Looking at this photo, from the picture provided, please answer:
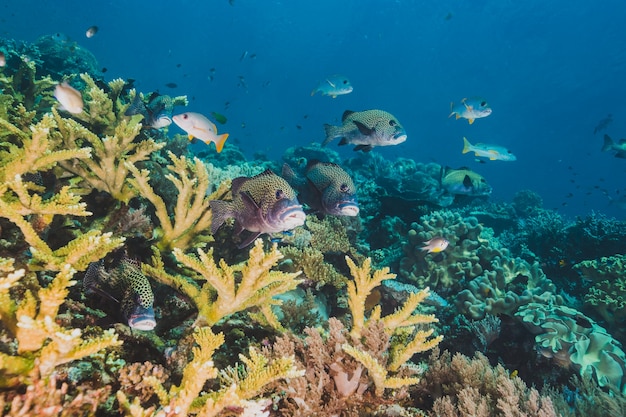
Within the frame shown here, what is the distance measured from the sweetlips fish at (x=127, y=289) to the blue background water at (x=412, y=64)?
189ft

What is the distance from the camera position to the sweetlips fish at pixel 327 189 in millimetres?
2898

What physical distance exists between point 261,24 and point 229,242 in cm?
11511

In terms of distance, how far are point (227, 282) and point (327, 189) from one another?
1.29 metres

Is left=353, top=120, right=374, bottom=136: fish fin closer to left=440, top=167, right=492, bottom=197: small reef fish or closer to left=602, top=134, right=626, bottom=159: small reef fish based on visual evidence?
left=440, top=167, right=492, bottom=197: small reef fish

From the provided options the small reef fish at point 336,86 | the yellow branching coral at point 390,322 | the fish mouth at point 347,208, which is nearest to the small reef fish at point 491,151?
the small reef fish at point 336,86

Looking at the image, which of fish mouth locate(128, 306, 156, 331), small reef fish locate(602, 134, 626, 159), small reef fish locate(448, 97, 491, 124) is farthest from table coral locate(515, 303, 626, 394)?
small reef fish locate(602, 134, 626, 159)

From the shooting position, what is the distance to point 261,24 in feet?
334

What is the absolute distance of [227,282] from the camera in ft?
6.89

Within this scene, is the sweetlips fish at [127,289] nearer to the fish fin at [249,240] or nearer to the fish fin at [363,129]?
the fish fin at [249,240]

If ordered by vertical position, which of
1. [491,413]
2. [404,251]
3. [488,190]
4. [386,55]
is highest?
[386,55]

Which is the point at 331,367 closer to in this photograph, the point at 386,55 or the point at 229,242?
the point at 229,242

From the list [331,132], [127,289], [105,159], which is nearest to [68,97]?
[105,159]

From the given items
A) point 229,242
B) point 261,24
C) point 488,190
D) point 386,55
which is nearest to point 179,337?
point 229,242

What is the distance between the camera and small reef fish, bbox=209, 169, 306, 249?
2.21 metres
